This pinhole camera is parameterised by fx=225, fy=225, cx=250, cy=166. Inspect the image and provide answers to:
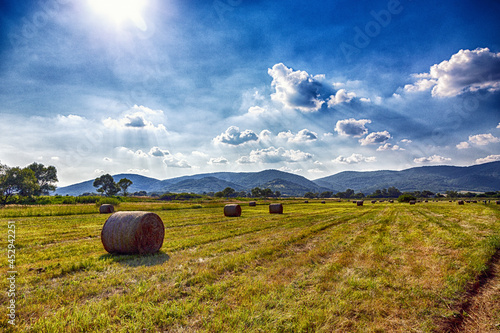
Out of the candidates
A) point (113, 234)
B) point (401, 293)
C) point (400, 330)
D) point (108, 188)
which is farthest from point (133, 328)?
point (108, 188)

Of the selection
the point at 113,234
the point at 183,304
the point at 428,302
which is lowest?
Answer: the point at 428,302

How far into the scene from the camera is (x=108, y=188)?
543ft

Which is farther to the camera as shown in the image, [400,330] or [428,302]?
[428,302]

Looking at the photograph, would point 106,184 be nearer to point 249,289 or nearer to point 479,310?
point 249,289

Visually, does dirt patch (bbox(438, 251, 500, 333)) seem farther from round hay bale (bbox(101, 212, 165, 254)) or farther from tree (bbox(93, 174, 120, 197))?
tree (bbox(93, 174, 120, 197))

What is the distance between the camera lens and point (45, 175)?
144m

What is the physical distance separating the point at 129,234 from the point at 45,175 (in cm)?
18247

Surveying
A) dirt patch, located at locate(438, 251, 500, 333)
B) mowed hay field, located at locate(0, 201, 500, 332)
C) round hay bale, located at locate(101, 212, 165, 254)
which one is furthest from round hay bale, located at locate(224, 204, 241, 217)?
dirt patch, located at locate(438, 251, 500, 333)

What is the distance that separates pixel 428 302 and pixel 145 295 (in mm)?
7473

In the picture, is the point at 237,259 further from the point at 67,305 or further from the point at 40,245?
the point at 40,245

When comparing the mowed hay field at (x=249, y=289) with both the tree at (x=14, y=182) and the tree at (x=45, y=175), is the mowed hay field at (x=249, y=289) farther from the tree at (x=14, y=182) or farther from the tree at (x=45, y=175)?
the tree at (x=45, y=175)

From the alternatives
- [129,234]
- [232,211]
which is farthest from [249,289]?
[232,211]

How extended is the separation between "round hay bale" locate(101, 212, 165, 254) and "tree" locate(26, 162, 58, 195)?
171675 mm

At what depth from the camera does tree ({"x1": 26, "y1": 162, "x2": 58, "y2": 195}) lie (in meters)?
140
